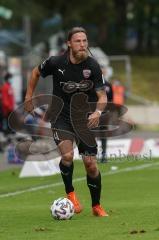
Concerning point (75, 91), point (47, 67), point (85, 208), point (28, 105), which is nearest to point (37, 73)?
point (47, 67)

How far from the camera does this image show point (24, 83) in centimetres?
3931

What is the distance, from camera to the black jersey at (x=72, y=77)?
1338 cm

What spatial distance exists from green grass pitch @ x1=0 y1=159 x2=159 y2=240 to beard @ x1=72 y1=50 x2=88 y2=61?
6.65 ft

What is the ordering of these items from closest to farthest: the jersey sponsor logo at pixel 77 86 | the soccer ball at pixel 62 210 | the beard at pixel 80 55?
1. the soccer ball at pixel 62 210
2. the beard at pixel 80 55
3. the jersey sponsor logo at pixel 77 86

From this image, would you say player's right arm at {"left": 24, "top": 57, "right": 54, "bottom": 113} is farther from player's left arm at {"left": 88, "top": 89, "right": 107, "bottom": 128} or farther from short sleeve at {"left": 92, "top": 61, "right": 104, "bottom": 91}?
player's left arm at {"left": 88, "top": 89, "right": 107, "bottom": 128}

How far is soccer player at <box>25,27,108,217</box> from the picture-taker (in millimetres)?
13320

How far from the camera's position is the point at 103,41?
63031 mm

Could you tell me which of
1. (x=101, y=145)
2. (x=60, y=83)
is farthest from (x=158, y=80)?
(x=60, y=83)

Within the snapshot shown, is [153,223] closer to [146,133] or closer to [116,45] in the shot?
[146,133]

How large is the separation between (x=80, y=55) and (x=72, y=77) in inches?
13.1

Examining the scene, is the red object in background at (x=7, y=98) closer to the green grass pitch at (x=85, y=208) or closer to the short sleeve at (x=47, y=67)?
the green grass pitch at (x=85, y=208)

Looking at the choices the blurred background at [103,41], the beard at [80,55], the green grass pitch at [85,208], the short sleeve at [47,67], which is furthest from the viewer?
the blurred background at [103,41]

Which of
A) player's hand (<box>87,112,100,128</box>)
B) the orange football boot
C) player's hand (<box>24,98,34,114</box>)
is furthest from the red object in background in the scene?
player's hand (<box>87,112,100,128</box>)

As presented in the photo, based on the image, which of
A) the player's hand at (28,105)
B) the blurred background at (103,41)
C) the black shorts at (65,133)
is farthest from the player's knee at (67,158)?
the blurred background at (103,41)
